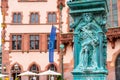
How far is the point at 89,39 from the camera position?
10.2 meters

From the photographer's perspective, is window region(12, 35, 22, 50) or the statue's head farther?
window region(12, 35, 22, 50)

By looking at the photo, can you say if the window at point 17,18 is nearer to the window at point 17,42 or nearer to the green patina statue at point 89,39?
the window at point 17,42

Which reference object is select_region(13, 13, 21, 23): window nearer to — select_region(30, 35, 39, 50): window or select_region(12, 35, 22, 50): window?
select_region(12, 35, 22, 50): window

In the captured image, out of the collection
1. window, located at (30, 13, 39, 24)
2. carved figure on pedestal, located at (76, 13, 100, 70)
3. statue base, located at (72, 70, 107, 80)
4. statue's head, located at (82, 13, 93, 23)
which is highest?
window, located at (30, 13, 39, 24)

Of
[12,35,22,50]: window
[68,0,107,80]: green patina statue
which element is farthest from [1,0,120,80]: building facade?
[68,0,107,80]: green patina statue

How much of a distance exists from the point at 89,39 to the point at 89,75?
1.21m

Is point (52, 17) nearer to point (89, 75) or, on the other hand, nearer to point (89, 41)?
point (89, 41)

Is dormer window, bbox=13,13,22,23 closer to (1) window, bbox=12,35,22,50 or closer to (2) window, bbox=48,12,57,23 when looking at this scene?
(1) window, bbox=12,35,22,50

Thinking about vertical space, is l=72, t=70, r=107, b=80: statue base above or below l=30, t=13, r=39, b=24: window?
below

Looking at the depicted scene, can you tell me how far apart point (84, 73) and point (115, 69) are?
22956mm

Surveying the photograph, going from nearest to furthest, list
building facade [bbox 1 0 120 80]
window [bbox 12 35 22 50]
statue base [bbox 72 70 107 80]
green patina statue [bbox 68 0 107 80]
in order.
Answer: statue base [bbox 72 70 107 80]
green patina statue [bbox 68 0 107 80]
building facade [bbox 1 0 120 80]
window [bbox 12 35 22 50]

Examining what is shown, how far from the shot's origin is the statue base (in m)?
9.93

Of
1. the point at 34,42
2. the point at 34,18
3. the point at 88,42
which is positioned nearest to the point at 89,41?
the point at 88,42

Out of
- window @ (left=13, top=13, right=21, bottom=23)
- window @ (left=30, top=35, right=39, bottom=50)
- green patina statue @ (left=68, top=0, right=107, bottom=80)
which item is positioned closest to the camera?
green patina statue @ (left=68, top=0, right=107, bottom=80)
